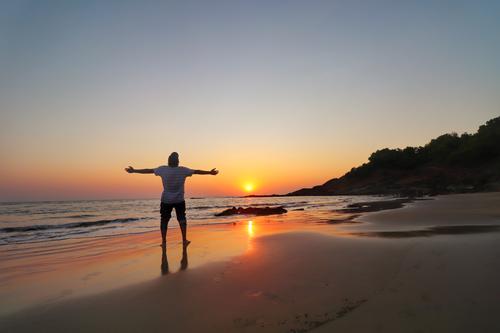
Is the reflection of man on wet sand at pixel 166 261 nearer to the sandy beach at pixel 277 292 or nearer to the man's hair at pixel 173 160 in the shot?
the sandy beach at pixel 277 292

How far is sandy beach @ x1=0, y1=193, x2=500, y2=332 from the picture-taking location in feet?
9.98

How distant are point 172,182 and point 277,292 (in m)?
5.18

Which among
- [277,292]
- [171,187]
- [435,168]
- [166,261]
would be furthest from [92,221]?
[435,168]

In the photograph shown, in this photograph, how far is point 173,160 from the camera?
8586mm

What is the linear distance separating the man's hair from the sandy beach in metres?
2.75

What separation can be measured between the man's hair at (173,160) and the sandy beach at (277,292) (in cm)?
275

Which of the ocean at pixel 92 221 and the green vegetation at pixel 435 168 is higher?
the green vegetation at pixel 435 168

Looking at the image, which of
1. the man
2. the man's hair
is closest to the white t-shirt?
Result: the man

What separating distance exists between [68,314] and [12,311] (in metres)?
0.77

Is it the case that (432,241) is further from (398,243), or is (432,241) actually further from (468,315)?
(468,315)

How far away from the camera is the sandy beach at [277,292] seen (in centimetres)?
304

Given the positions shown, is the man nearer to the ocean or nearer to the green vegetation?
the ocean

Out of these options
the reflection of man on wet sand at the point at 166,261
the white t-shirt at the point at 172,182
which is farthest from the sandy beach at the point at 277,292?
the white t-shirt at the point at 172,182

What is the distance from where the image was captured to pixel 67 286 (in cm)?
474
